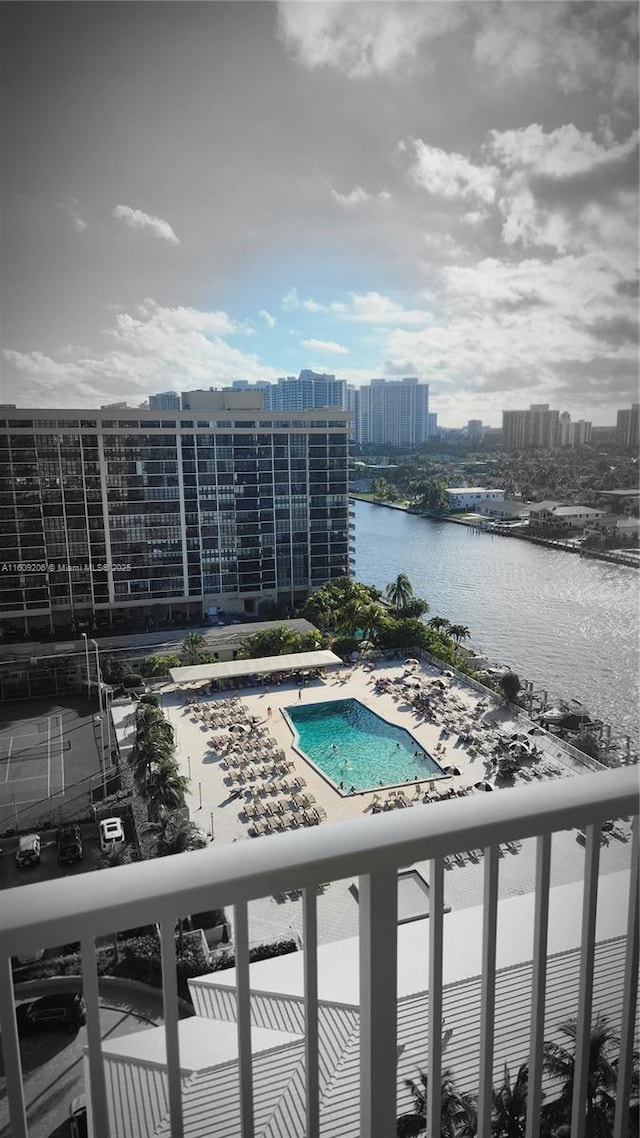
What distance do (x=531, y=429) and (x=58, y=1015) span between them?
460 cm

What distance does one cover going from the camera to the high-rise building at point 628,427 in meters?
3.98

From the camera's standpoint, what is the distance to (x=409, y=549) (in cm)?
718

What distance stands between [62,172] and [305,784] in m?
4.55

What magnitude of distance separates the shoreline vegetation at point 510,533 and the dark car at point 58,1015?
5.13 m

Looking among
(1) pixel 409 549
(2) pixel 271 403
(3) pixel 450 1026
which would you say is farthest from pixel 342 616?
(3) pixel 450 1026

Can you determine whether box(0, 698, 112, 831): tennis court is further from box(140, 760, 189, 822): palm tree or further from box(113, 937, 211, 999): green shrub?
box(113, 937, 211, 999): green shrub

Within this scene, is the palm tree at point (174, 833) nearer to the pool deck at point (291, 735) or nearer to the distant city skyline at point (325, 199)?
the pool deck at point (291, 735)

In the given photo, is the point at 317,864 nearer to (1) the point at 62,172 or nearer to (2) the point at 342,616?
(1) the point at 62,172

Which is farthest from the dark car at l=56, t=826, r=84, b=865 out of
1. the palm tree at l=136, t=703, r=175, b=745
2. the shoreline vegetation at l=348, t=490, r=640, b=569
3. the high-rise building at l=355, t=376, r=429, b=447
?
the high-rise building at l=355, t=376, r=429, b=447

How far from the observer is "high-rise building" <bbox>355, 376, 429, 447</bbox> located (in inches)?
224

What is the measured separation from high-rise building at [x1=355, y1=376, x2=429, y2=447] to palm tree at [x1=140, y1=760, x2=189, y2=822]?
3.19 meters

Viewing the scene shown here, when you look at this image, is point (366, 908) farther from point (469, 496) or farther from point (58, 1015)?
point (469, 496)

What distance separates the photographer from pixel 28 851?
473 centimetres

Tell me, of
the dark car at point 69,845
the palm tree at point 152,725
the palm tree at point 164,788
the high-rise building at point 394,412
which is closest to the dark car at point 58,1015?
the dark car at point 69,845
